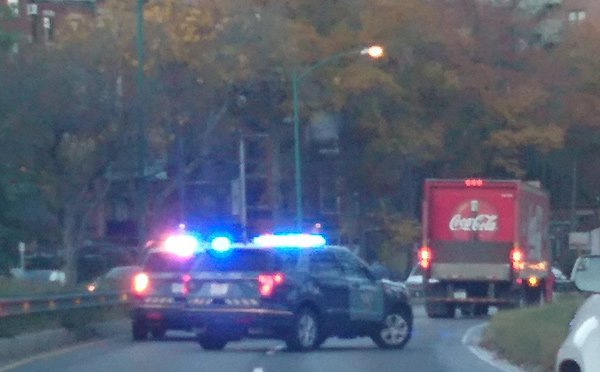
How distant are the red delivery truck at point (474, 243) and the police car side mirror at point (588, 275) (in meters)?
28.0

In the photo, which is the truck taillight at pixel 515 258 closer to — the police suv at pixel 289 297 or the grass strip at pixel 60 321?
the grass strip at pixel 60 321

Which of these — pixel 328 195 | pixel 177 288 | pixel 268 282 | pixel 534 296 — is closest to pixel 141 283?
pixel 177 288

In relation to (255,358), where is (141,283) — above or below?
above

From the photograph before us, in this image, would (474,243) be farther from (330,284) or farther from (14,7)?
(14,7)

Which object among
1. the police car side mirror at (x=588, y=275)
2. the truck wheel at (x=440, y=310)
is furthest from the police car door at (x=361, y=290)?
the police car side mirror at (x=588, y=275)

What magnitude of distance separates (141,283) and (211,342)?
2.96 metres

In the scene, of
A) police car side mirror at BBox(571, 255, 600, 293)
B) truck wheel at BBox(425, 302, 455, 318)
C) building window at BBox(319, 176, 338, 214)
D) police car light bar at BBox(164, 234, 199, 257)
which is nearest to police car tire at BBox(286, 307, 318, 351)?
police car light bar at BBox(164, 234, 199, 257)

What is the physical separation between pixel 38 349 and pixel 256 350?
3.47 metres

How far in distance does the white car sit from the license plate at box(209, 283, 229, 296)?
1484 centimetres

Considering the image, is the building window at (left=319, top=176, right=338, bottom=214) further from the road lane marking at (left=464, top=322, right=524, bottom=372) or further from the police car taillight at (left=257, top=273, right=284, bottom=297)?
the police car taillight at (left=257, top=273, right=284, bottom=297)

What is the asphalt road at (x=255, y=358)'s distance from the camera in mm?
20859

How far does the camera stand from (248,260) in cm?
2452

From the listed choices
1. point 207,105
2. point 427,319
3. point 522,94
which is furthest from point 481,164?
point 427,319

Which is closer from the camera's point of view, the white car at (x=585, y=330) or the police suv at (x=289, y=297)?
the white car at (x=585, y=330)
